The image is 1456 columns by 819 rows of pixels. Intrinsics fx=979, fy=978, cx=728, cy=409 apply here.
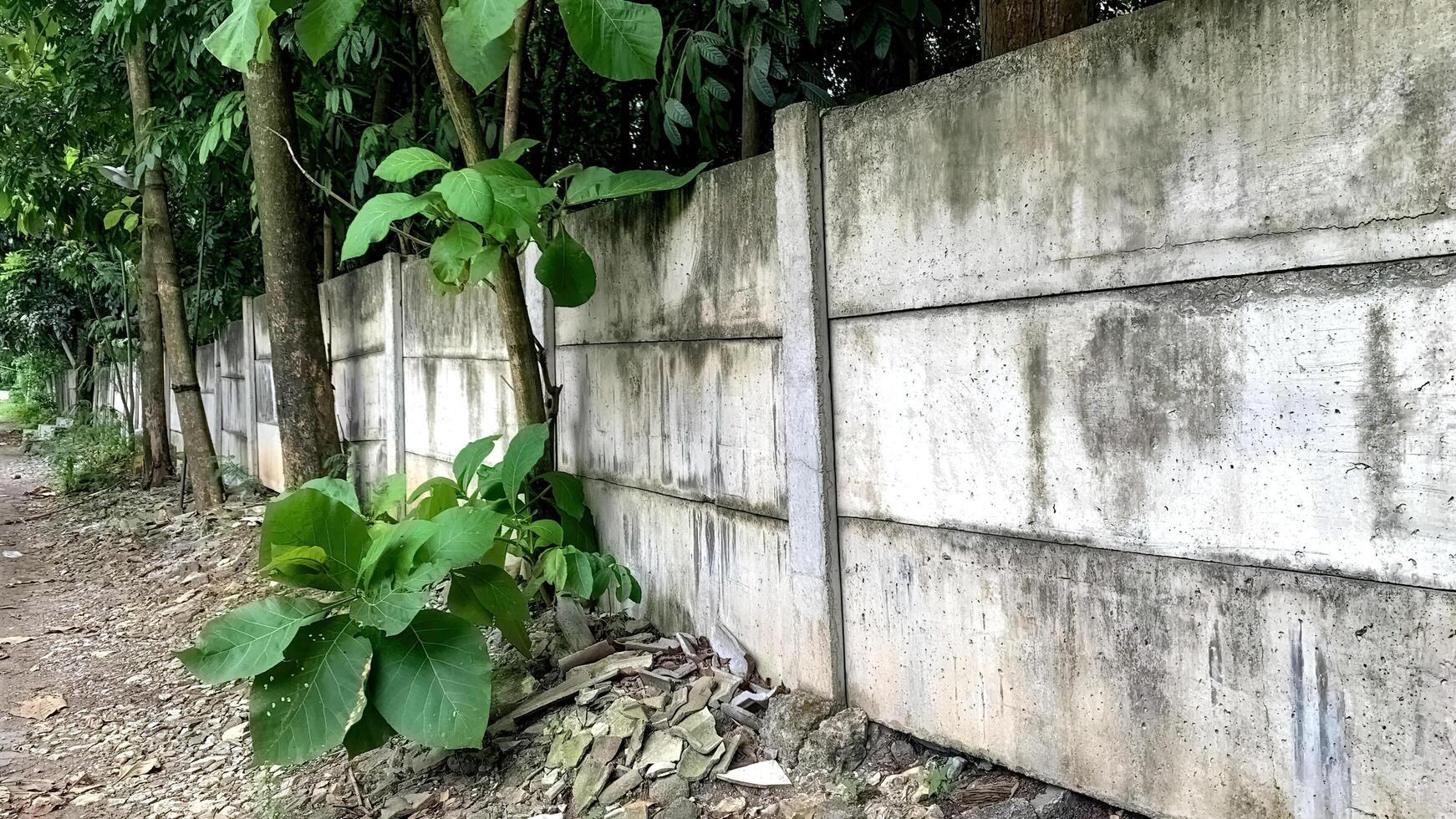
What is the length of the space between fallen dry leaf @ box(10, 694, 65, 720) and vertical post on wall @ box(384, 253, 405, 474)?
7.03 feet

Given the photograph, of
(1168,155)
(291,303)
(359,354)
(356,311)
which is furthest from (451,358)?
(1168,155)

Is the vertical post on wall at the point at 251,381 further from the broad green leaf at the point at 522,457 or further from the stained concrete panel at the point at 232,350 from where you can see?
the broad green leaf at the point at 522,457

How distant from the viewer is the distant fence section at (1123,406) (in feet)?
5.59

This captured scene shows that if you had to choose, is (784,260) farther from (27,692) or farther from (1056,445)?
(27,692)

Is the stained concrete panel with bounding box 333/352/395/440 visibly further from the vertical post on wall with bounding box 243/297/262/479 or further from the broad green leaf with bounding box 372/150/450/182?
the broad green leaf with bounding box 372/150/450/182

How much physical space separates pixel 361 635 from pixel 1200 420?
7.42 ft

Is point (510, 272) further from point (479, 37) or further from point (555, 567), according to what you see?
point (479, 37)

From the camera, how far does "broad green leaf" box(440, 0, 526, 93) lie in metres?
2.28

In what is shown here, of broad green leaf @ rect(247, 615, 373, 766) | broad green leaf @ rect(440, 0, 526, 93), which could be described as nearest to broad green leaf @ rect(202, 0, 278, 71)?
broad green leaf @ rect(440, 0, 526, 93)

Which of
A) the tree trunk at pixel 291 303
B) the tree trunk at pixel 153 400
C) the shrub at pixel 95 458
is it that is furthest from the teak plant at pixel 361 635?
the shrub at pixel 95 458

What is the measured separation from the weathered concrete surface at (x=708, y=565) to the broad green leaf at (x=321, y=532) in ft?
3.40

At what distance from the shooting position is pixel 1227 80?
188cm

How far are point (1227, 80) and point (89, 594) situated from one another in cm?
689

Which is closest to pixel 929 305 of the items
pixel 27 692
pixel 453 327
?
pixel 453 327
